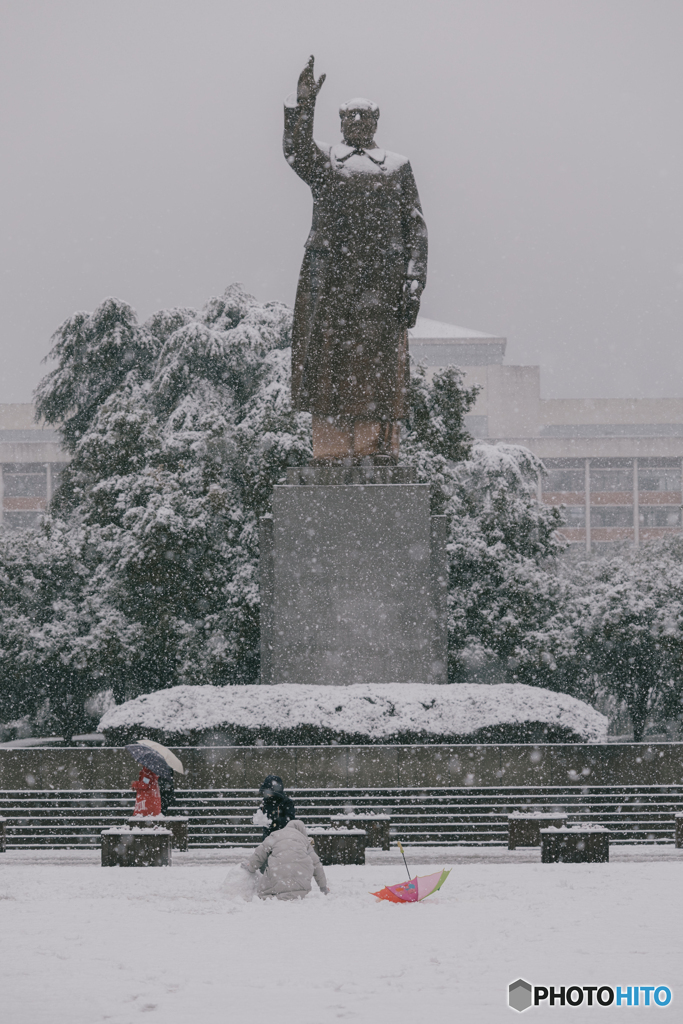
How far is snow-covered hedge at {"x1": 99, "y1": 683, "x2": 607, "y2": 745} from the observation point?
523 inches


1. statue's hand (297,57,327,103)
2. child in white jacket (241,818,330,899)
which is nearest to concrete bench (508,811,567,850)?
child in white jacket (241,818,330,899)

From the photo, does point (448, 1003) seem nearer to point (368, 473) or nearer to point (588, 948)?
point (588, 948)

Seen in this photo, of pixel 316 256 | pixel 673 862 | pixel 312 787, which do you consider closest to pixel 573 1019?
pixel 673 862

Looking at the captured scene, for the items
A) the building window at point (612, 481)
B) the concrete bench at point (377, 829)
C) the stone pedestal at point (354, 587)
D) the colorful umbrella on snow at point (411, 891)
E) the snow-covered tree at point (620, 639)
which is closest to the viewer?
the colorful umbrella on snow at point (411, 891)

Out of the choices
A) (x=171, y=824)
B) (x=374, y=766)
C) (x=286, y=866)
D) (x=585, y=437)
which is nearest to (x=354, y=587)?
(x=374, y=766)

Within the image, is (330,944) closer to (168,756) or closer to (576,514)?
(168,756)

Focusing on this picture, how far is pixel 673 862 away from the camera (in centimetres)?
1112

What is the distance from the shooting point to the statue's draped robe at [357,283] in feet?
48.2

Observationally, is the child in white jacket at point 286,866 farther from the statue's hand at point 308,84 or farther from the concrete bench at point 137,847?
the statue's hand at point 308,84

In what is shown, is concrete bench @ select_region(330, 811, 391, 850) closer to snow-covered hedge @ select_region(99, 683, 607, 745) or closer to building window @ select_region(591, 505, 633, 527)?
snow-covered hedge @ select_region(99, 683, 607, 745)

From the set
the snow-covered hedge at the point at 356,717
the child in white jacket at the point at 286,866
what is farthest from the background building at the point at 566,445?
the child in white jacket at the point at 286,866

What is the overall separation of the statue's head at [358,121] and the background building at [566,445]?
56250 millimetres

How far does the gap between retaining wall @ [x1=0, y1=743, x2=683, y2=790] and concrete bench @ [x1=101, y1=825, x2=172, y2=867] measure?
84.2 inches

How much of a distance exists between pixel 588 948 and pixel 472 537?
16789 millimetres
